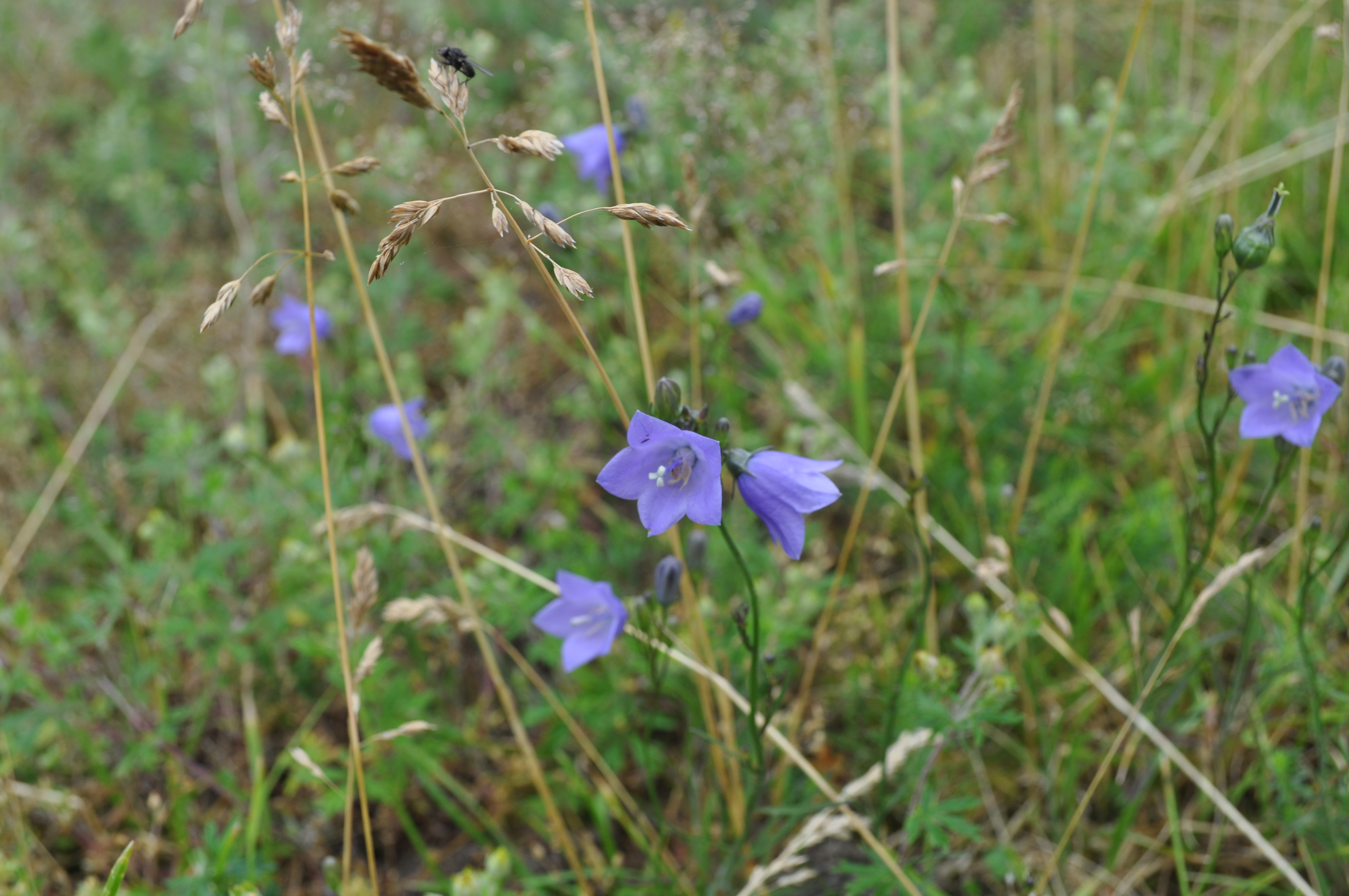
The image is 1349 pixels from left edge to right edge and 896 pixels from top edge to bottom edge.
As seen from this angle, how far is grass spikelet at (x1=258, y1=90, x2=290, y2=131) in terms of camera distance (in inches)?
60.0

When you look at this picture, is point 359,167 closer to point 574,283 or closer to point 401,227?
point 401,227

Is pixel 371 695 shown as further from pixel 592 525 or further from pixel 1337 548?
pixel 1337 548

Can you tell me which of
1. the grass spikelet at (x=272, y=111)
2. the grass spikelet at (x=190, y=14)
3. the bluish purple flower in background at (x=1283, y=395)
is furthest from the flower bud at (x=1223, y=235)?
the grass spikelet at (x=190, y=14)

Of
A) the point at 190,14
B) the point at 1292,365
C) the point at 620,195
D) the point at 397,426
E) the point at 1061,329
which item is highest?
the point at 190,14

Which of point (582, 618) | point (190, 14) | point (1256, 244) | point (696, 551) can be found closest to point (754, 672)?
point (696, 551)

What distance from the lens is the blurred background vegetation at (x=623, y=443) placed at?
232 cm

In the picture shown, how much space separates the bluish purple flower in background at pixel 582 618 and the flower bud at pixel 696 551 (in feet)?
0.59

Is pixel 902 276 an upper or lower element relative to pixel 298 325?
upper

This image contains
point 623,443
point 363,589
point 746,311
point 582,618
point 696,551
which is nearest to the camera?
point 363,589

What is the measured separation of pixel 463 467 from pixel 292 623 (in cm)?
86

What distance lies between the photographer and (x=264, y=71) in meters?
1.48

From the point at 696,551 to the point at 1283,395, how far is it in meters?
1.30

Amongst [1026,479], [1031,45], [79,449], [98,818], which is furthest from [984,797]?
[1031,45]

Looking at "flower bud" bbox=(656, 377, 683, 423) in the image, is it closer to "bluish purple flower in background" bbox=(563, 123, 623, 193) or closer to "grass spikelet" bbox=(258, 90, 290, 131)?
"grass spikelet" bbox=(258, 90, 290, 131)
